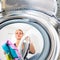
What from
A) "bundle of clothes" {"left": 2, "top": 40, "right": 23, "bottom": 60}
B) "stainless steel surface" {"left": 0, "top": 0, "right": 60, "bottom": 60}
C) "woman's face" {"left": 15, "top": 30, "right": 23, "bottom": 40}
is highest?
"stainless steel surface" {"left": 0, "top": 0, "right": 60, "bottom": 60}

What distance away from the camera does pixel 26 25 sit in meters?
1.83

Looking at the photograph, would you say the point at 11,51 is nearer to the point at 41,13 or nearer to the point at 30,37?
the point at 30,37

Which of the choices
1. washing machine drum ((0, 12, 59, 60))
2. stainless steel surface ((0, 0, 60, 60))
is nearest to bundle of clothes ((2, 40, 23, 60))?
washing machine drum ((0, 12, 59, 60))

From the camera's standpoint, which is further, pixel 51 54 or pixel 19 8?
pixel 19 8

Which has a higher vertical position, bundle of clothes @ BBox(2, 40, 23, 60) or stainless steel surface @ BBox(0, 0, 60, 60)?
stainless steel surface @ BBox(0, 0, 60, 60)

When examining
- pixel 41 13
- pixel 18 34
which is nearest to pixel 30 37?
pixel 18 34

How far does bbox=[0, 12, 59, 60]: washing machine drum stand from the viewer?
1.77 m

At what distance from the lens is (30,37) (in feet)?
5.97

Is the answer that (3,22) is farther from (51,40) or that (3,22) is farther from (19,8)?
(51,40)

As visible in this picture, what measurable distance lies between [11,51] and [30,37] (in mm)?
204

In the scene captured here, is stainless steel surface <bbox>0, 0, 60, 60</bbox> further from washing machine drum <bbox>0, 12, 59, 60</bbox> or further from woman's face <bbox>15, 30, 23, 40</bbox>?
woman's face <bbox>15, 30, 23, 40</bbox>

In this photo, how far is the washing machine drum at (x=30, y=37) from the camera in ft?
5.80

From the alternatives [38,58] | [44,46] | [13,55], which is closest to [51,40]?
[44,46]

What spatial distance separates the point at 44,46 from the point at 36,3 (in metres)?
0.39
